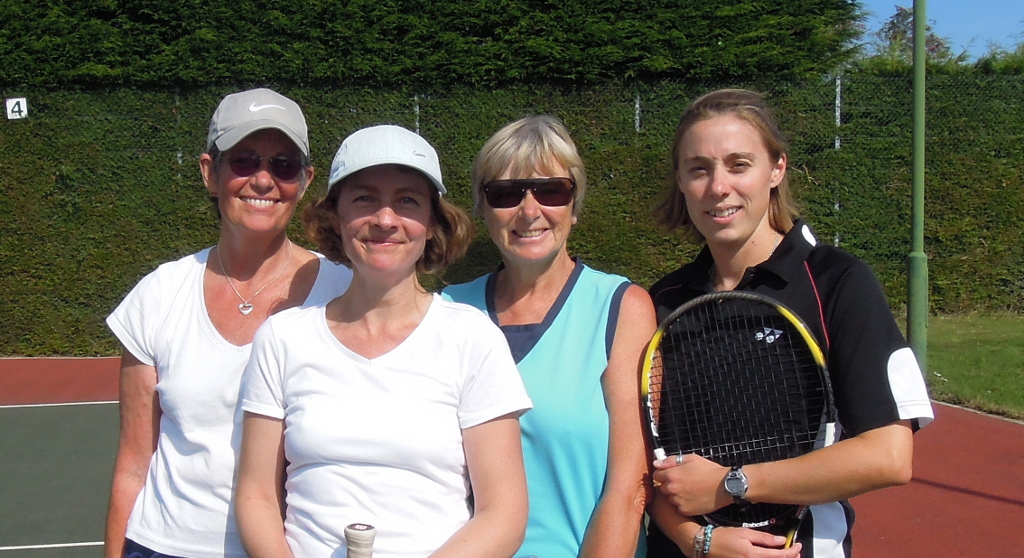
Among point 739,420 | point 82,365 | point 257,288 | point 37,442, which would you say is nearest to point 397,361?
point 257,288

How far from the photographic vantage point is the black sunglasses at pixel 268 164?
7.76 ft

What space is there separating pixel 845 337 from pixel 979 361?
8002mm

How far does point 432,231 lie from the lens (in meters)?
2.33

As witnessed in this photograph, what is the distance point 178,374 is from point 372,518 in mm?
702

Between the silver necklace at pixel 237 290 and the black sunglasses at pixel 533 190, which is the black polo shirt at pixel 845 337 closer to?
the black sunglasses at pixel 533 190

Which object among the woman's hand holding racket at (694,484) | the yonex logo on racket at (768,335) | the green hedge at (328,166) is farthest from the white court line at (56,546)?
the green hedge at (328,166)

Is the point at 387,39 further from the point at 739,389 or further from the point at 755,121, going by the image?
the point at 739,389

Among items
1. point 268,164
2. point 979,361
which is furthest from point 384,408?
point 979,361

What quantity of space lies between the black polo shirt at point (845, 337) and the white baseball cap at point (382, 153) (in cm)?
91

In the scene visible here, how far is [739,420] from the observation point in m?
2.22

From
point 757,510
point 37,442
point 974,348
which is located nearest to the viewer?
point 757,510

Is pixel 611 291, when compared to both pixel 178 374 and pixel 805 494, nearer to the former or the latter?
pixel 805 494

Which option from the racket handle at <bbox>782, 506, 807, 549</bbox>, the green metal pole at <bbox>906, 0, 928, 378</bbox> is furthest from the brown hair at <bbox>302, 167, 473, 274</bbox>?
the green metal pole at <bbox>906, 0, 928, 378</bbox>

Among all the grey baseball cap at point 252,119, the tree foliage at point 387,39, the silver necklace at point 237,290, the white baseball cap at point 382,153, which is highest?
the tree foliage at point 387,39
